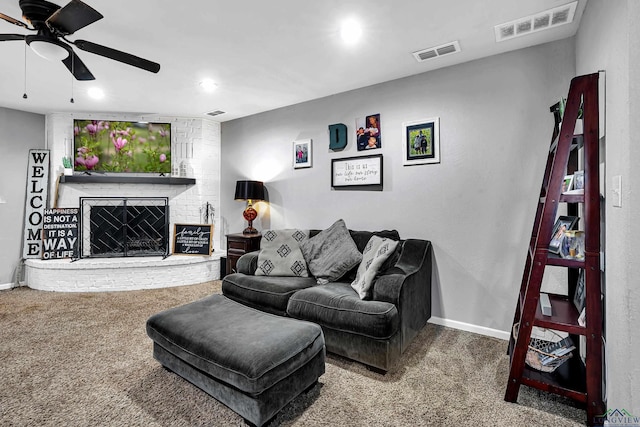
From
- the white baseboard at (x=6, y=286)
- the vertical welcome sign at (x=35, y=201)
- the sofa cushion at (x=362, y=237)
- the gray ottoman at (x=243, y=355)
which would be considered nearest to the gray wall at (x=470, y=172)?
the sofa cushion at (x=362, y=237)

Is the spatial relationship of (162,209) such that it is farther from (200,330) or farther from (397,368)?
(397,368)

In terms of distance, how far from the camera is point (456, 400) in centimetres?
185

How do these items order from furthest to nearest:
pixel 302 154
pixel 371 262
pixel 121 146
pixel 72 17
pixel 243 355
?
pixel 121 146
pixel 302 154
pixel 371 262
pixel 72 17
pixel 243 355

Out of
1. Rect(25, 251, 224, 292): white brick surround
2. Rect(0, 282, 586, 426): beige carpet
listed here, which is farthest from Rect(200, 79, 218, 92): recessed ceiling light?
Rect(0, 282, 586, 426): beige carpet

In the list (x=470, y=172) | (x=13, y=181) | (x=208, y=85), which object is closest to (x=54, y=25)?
(x=208, y=85)

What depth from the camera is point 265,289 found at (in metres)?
2.79

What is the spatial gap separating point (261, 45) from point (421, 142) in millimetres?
1697

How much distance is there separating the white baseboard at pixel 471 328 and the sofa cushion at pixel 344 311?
1.03m

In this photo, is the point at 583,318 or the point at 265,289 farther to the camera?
the point at 265,289

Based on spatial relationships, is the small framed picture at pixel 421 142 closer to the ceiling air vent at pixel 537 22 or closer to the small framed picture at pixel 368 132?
the small framed picture at pixel 368 132

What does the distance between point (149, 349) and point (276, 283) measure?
1105 millimetres

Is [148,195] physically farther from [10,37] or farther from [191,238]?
[10,37]

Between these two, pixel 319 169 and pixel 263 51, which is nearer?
pixel 263 51

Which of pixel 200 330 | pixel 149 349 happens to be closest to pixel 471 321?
pixel 200 330
